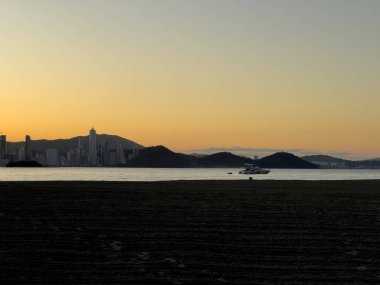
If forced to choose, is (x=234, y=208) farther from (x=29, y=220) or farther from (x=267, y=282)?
(x=267, y=282)

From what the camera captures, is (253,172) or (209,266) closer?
(209,266)

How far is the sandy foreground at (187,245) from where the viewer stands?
1259 centimetres

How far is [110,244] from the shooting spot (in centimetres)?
1688

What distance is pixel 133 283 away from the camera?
11648 mm

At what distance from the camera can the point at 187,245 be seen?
16.8 meters

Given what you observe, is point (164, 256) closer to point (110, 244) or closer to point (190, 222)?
point (110, 244)

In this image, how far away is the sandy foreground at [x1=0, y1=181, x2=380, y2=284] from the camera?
41.3 feet

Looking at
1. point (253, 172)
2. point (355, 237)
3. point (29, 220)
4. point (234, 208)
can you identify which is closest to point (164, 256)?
point (355, 237)

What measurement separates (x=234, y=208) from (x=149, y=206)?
4.42m

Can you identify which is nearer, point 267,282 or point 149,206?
point 267,282

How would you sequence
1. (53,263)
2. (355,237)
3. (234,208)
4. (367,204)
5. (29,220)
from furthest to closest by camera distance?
(367,204)
(234,208)
(29,220)
(355,237)
(53,263)

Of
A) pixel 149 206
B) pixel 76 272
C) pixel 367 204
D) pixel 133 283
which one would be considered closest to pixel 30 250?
pixel 76 272

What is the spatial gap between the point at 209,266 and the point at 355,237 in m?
7.31

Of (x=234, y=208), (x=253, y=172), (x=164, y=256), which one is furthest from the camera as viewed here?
(x=253, y=172)
